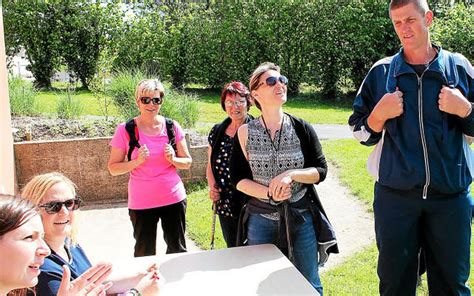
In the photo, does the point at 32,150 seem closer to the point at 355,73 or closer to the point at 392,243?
the point at 392,243

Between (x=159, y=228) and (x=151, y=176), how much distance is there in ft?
7.13

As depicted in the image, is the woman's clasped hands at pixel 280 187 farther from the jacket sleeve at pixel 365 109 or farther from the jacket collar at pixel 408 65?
the jacket collar at pixel 408 65

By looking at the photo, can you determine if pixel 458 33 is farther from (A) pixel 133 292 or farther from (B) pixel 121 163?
(A) pixel 133 292

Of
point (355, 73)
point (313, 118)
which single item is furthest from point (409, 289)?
point (355, 73)

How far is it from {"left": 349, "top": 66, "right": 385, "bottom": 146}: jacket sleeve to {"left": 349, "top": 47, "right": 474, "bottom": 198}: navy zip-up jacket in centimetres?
9

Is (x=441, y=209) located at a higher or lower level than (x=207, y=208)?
higher

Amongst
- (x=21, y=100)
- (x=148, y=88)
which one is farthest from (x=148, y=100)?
(x=21, y=100)

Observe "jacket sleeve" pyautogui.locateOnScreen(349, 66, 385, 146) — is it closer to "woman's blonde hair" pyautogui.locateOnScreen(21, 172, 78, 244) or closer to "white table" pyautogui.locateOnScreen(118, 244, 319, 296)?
"white table" pyautogui.locateOnScreen(118, 244, 319, 296)

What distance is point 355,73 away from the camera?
49.7 ft

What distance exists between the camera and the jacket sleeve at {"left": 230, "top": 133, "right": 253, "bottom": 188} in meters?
3.18

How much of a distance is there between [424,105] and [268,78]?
850mm

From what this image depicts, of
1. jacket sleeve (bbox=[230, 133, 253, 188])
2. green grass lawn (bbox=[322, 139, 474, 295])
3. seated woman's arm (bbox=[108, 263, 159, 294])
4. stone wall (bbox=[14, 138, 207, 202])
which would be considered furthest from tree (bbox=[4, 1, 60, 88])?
seated woman's arm (bbox=[108, 263, 159, 294])

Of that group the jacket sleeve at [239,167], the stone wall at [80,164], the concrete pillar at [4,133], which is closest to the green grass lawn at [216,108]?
the stone wall at [80,164]

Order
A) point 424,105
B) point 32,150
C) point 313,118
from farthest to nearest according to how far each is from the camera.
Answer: point 313,118
point 32,150
point 424,105
